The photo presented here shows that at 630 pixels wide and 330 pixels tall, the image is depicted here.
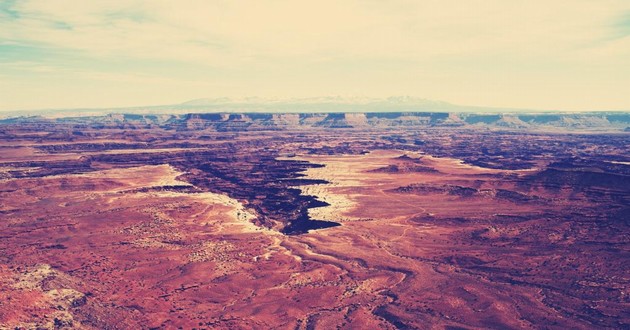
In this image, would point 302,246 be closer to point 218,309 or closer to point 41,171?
point 218,309

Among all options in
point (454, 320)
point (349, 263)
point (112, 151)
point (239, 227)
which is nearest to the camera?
point (454, 320)

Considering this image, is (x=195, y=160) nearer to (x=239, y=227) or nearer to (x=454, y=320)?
(x=239, y=227)

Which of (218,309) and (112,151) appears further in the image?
(112,151)

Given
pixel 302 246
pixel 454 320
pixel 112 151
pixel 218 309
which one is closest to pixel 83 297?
pixel 218 309

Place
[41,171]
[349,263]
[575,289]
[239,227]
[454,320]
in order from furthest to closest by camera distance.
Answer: [41,171]
[239,227]
[349,263]
[575,289]
[454,320]

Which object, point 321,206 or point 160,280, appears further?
point 321,206

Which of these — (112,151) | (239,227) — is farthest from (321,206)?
(112,151)
